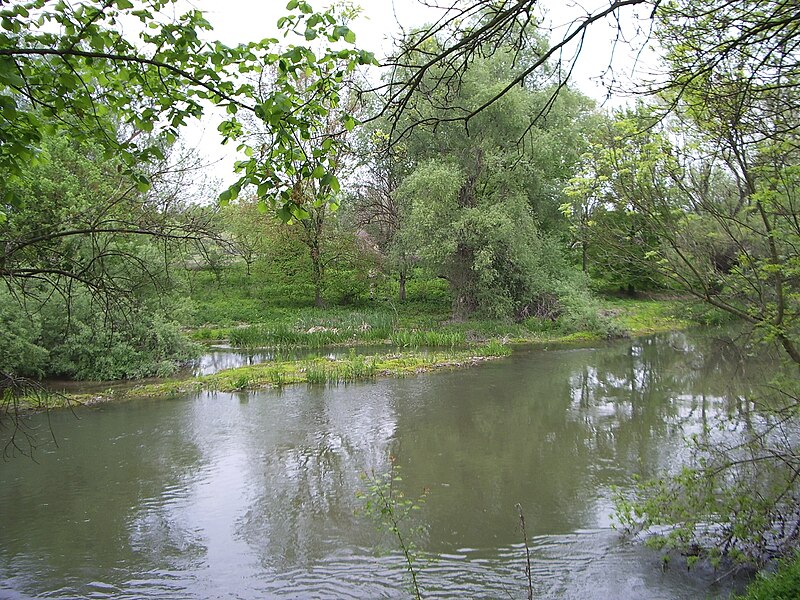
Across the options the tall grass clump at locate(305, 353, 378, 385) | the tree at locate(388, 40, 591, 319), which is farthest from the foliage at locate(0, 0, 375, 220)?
the tree at locate(388, 40, 591, 319)

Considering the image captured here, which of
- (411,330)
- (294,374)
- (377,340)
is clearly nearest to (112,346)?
(294,374)

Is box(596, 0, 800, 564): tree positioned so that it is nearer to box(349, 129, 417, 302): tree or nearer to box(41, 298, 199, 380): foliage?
box(41, 298, 199, 380): foliage

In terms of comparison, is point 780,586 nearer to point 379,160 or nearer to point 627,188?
point 627,188

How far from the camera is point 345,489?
25.8ft

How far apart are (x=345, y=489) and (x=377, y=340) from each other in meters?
11.9

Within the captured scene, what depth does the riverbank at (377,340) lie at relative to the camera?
44.9 ft

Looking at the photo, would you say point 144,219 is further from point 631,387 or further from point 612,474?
point 631,387

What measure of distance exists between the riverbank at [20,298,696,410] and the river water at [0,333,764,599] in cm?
79

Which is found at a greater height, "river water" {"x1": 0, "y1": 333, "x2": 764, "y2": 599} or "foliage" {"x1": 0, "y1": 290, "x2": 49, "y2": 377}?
"foliage" {"x1": 0, "y1": 290, "x2": 49, "y2": 377}

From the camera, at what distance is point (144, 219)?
4.19 meters

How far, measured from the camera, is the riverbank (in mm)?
13688

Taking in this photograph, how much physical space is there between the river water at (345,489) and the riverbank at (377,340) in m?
0.79

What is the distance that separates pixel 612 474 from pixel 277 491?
14.9ft

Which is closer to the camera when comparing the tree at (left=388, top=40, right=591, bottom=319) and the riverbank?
the riverbank
